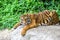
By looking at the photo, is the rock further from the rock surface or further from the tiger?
the tiger

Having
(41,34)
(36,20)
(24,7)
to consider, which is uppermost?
(36,20)

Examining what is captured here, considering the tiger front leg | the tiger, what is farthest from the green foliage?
the tiger front leg

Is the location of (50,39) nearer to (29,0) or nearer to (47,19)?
A: (47,19)

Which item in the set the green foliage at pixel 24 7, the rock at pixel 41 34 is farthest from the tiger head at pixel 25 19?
the green foliage at pixel 24 7

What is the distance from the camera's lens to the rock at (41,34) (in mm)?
5331

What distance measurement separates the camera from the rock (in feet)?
17.5

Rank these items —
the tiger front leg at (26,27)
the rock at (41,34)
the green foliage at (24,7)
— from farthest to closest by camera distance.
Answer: the green foliage at (24,7) < the tiger front leg at (26,27) < the rock at (41,34)

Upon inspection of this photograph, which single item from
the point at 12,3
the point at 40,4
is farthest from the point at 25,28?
the point at 12,3

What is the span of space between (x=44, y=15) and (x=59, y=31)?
26.6 inches

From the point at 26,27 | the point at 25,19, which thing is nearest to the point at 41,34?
the point at 26,27

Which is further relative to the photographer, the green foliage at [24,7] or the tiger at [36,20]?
the green foliage at [24,7]

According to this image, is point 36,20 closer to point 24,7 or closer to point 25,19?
point 25,19

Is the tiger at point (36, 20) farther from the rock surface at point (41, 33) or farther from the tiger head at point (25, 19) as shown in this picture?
the rock surface at point (41, 33)

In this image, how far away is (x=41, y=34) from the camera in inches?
215
